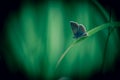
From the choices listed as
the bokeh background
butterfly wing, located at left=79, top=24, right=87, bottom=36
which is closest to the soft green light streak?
the bokeh background

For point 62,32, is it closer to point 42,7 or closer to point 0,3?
point 42,7

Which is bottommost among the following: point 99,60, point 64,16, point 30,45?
point 99,60

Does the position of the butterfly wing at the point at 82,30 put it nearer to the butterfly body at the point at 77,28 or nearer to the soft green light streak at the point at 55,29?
the butterfly body at the point at 77,28

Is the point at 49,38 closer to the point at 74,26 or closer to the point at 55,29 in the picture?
the point at 55,29

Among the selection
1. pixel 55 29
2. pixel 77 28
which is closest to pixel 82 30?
pixel 77 28

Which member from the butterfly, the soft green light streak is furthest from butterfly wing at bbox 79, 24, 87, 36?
the soft green light streak

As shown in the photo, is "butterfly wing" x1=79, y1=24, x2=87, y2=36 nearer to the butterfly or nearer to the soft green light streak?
the butterfly

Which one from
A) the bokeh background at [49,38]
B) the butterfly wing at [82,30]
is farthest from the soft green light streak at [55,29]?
the butterfly wing at [82,30]

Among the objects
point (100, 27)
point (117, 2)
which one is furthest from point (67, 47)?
point (117, 2)
